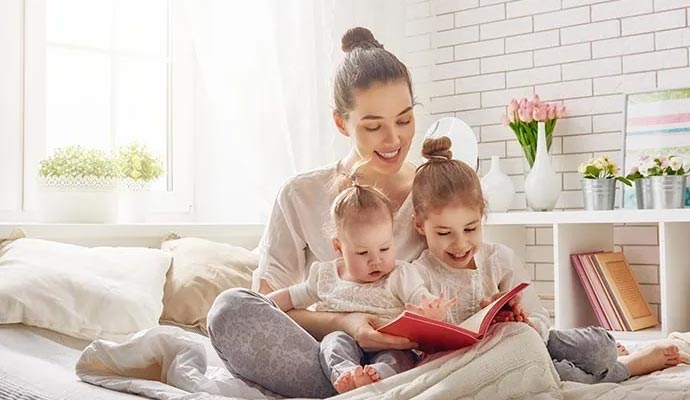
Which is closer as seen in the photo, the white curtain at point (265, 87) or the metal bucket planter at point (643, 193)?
the metal bucket planter at point (643, 193)

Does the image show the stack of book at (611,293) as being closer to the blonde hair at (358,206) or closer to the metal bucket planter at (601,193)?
the metal bucket planter at (601,193)

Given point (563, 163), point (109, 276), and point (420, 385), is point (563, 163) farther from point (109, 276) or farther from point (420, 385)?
point (420, 385)

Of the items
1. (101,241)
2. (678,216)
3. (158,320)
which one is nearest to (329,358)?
(158,320)

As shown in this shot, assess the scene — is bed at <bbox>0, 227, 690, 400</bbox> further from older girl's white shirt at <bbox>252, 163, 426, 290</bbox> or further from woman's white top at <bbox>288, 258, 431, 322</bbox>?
older girl's white shirt at <bbox>252, 163, 426, 290</bbox>

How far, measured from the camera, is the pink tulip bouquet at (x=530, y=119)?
12.3ft

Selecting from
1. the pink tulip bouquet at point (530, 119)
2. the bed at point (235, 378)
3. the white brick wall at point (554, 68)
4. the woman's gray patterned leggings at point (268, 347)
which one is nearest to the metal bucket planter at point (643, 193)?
the white brick wall at point (554, 68)

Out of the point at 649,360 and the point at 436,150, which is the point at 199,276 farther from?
the point at 649,360

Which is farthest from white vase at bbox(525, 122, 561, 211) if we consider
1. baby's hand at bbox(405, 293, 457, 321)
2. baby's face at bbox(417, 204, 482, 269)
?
baby's hand at bbox(405, 293, 457, 321)

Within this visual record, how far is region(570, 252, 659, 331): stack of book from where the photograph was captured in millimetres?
3391

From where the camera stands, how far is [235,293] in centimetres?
181

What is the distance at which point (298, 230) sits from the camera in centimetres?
221

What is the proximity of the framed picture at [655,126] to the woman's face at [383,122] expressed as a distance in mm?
1833

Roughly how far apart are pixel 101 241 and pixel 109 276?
49 cm

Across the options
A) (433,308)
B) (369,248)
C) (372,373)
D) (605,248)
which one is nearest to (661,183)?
(605,248)
